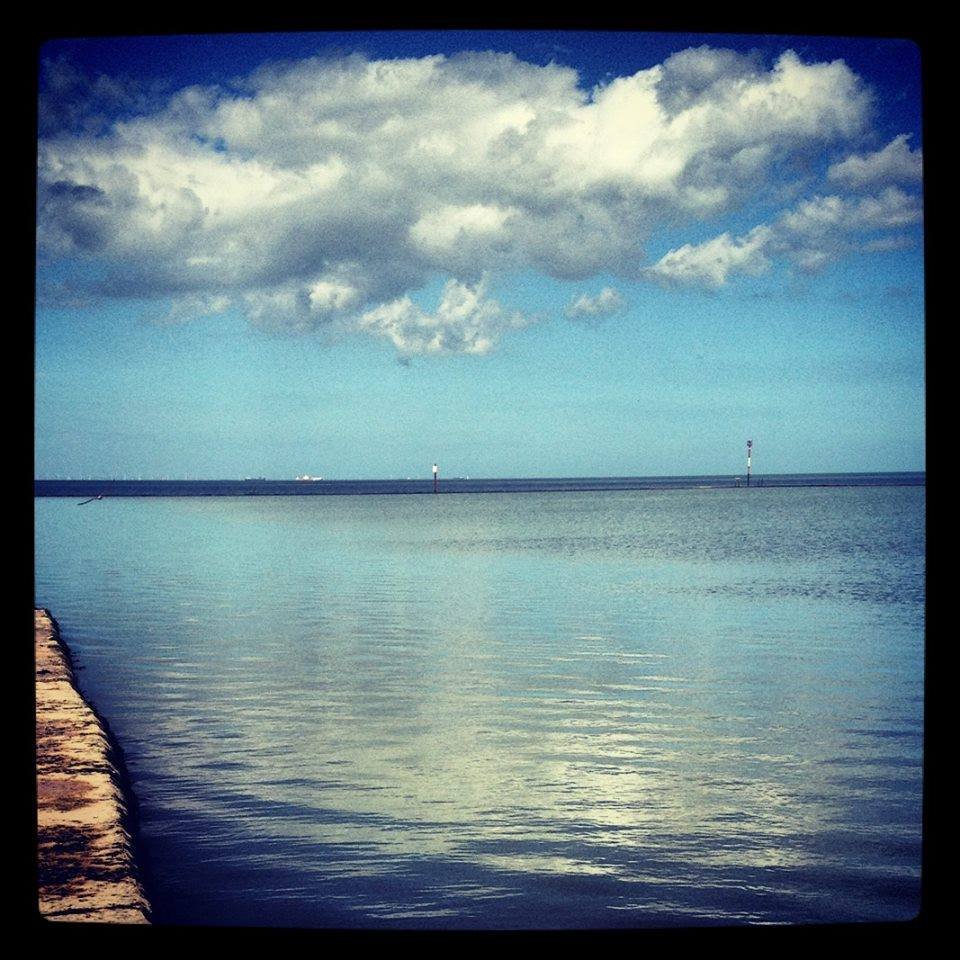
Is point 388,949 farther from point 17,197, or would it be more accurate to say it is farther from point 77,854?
point 77,854

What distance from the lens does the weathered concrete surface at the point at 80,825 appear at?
302 cm

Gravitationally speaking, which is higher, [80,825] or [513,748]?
[80,825]

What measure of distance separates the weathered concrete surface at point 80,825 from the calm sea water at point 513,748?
0.33 meters

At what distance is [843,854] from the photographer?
4.22 metres

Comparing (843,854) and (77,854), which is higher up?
(77,854)

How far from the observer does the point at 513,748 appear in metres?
5.85

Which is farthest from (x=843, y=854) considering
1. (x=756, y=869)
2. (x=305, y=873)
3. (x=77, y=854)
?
(x=77, y=854)

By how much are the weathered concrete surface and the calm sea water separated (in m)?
0.33

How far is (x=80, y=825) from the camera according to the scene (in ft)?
12.2

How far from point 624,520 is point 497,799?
34.1 m

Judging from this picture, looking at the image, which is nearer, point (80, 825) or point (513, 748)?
point (80, 825)

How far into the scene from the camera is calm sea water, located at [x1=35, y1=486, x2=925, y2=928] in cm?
386

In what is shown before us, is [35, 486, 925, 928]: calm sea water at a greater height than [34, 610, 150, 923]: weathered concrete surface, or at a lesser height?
lesser

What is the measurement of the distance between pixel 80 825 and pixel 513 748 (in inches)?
105
